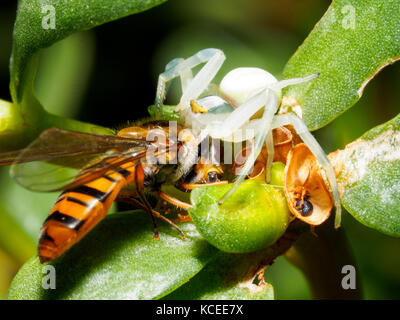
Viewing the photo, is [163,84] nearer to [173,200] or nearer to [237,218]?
[173,200]

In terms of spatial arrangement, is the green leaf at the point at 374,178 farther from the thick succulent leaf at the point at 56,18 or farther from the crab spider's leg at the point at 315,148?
the thick succulent leaf at the point at 56,18

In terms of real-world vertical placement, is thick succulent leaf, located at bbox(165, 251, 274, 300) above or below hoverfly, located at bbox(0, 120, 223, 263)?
below

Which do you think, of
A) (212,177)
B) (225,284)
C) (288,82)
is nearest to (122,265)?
(225,284)

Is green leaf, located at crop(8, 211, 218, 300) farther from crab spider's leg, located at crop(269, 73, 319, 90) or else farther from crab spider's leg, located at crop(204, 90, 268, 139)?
crab spider's leg, located at crop(269, 73, 319, 90)

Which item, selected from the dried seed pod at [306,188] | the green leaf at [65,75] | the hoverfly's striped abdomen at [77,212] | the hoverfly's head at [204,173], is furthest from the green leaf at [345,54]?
the green leaf at [65,75]

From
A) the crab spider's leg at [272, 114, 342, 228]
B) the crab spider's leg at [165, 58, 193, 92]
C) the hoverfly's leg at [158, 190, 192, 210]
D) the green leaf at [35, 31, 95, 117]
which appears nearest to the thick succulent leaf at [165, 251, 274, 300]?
the hoverfly's leg at [158, 190, 192, 210]
